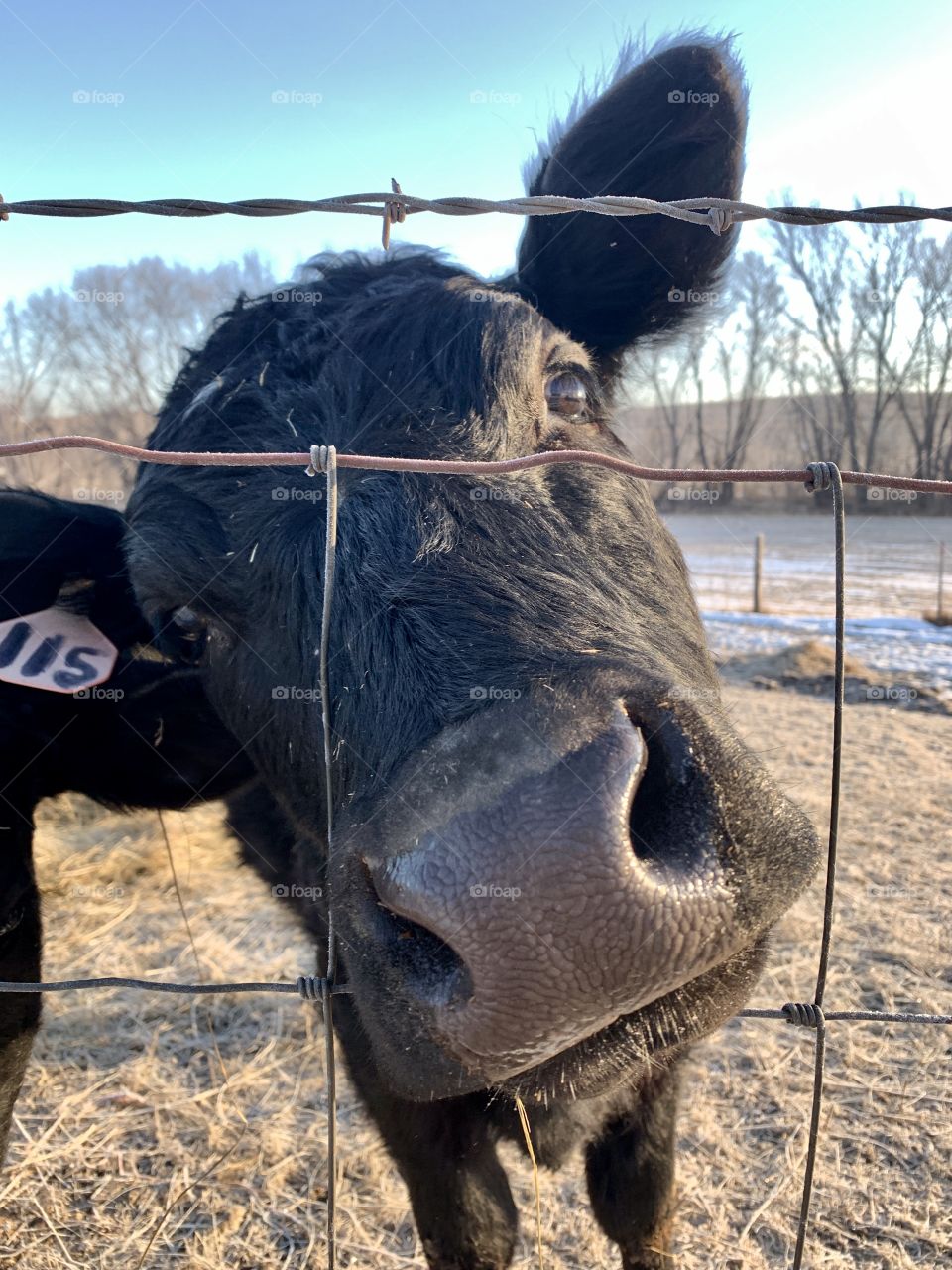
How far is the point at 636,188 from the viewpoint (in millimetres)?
2881

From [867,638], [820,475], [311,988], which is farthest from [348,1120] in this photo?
[867,638]

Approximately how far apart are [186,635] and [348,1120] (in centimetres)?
217

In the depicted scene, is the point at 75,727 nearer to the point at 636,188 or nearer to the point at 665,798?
the point at 665,798

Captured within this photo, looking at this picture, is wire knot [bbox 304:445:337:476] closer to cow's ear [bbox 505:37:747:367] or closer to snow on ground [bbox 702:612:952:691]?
cow's ear [bbox 505:37:747:367]

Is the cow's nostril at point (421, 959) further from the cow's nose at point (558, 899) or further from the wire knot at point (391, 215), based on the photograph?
the wire knot at point (391, 215)

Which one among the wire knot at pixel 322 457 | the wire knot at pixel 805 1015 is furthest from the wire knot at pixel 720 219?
the wire knot at pixel 805 1015

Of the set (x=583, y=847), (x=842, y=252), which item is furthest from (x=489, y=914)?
(x=842, y=252)

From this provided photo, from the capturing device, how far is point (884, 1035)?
3.48 metres

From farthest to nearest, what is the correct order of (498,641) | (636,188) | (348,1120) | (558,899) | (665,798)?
(348,1120) < (636,188) < (498,641) < (665,798) < (558,899)

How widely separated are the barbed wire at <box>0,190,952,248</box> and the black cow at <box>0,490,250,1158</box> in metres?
1.00

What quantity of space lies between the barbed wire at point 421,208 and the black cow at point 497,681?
0.38 meters

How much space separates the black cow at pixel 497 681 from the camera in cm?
125

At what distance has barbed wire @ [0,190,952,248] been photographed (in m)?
1.82

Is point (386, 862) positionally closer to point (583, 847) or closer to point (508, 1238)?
point (583, 847)
